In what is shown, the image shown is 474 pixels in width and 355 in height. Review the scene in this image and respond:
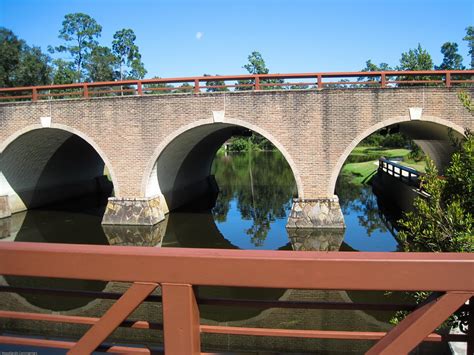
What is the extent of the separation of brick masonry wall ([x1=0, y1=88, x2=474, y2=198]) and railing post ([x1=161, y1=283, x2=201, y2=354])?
44.1 feet

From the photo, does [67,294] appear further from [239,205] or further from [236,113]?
[239,205]

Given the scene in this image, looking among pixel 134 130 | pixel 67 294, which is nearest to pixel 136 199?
pixel 134 130

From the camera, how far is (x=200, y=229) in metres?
16.0

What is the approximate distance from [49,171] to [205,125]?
10.3 meters

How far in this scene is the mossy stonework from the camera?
14.2m

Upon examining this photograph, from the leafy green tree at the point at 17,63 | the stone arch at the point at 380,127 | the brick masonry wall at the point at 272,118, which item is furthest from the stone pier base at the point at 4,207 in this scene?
the leafy green tree at the point at 17,63

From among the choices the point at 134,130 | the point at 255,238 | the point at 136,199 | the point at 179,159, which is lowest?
the point at 255,238

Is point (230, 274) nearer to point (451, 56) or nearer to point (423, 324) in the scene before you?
point (423, 324)

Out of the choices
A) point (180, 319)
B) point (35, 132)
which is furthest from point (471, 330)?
point (35, 132)

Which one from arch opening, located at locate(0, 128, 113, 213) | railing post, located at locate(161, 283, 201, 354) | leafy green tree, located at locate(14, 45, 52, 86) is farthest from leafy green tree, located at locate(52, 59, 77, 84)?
railing post, located at locate(161, 283, 201, 354)

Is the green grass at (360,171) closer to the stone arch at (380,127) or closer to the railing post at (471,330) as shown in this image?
the stone arch at (380,127)

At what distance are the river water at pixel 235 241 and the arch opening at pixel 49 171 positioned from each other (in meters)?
1.03

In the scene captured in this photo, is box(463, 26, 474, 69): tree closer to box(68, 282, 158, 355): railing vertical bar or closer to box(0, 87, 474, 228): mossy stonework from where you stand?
box(0, 87, 474, 228): mossy stonework

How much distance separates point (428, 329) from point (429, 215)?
3.69 metres
